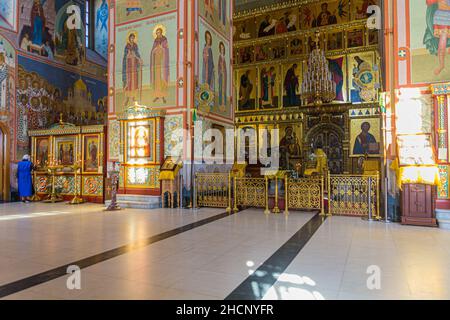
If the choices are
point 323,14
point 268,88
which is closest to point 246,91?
point 268,88

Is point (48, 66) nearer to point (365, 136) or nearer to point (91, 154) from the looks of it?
point (91, 154)

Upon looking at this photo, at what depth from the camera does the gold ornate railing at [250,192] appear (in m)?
8.96

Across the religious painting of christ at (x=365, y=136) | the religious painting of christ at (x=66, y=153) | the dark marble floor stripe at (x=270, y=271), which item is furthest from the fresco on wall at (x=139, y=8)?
the religious painting of christ at (x=365, y=136)

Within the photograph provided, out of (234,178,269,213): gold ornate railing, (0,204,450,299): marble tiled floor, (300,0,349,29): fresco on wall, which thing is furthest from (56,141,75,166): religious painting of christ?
(300,0,349,29): fresco on wall

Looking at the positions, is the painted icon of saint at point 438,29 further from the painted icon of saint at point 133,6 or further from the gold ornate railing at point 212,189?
the painted icon of saint at point 133,6

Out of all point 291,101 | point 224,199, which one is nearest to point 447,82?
point 224,199

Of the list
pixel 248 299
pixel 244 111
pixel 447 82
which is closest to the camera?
pixel 248 299

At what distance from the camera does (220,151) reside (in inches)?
483

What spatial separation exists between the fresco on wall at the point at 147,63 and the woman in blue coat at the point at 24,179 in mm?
4133

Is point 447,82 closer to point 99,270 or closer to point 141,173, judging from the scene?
point 99,270

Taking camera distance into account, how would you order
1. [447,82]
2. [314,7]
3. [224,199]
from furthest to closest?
[314,7] < [224,199] < [447,82]

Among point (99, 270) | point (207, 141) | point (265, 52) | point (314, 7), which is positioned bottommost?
point (99, 270)

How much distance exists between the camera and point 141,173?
10.4 meters
